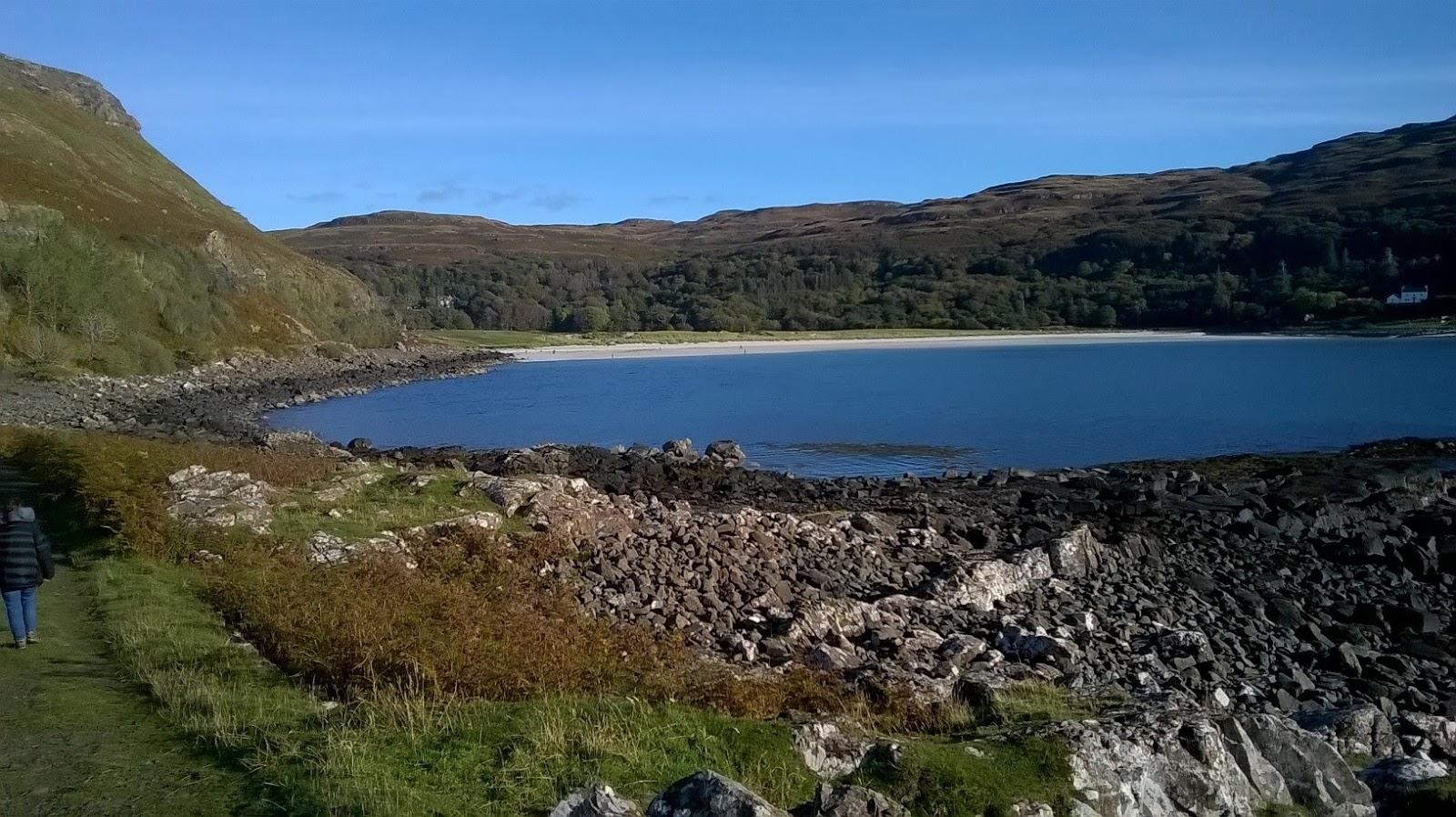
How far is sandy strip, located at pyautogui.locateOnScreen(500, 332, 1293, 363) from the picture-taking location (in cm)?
11369

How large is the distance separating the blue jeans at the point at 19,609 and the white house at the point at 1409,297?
12169cm

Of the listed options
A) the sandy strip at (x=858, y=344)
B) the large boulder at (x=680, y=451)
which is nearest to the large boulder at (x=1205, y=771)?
the large boulder at (x=680, y=451)

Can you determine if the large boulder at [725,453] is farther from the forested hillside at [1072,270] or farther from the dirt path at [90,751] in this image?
the forested hillside at [1072,270]

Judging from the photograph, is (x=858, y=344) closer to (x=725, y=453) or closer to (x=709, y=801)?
(x=725, y=453)

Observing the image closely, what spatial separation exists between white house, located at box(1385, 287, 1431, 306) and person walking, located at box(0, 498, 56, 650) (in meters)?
121

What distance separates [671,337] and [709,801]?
425ft

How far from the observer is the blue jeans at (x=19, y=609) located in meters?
8.77

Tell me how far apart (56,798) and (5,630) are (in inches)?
177

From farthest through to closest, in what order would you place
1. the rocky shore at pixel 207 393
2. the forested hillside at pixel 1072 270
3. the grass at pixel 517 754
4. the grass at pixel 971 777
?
the forested hillside at pixel 1072 270 → the rocky shore at pixel 207 393 → the grass at pixel 517 754 → the grass at pixel 971 777

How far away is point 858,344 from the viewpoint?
124 metres

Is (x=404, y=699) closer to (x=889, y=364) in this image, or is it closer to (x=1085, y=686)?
(x=1085, y=686)

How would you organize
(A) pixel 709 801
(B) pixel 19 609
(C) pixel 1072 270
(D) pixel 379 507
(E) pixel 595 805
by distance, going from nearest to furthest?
(A) pixel 709 801 → (E) pixel 595 805 → (B) pixel 19 609 → (D) pixel 379 507 → (C) pixel 1072 270

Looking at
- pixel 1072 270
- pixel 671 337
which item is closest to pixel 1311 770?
pixel 671 337

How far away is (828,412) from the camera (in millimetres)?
53062
